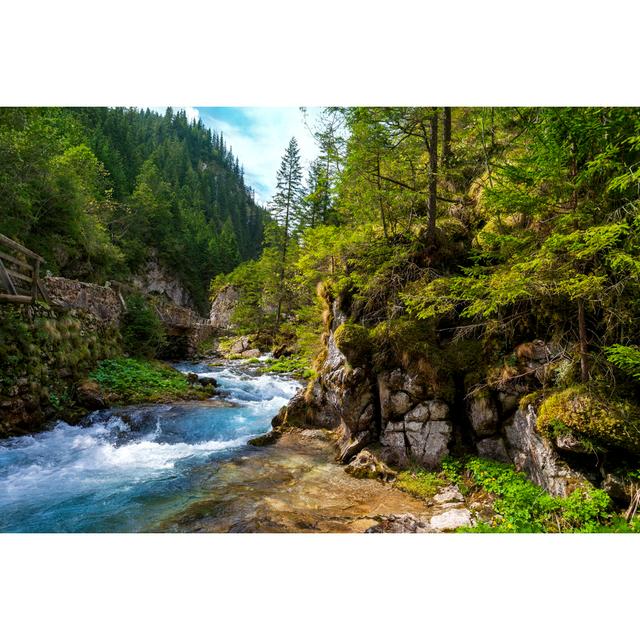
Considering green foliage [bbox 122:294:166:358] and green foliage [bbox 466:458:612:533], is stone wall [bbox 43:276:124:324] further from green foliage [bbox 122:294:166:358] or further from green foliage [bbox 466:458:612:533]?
green foliage [bbox 466:458:612:533]

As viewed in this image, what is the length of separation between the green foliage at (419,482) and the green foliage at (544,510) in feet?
2.52

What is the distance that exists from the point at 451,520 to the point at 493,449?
1280 mm

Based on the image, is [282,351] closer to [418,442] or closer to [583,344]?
[418,442]

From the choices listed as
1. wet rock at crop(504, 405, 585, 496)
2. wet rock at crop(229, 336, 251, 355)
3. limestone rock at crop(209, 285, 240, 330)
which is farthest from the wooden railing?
limestone rock at crop(209, 285, 240, 330)

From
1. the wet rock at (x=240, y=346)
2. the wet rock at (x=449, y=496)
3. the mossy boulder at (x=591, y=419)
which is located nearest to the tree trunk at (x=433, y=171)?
the mossy boulder at (x=591, y=419)

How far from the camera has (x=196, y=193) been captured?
52812mm

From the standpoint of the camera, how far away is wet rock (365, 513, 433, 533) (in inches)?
140

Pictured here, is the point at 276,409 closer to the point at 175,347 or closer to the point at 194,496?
the point at 194,496

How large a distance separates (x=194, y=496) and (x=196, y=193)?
55.7m

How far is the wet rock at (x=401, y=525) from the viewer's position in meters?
3.56

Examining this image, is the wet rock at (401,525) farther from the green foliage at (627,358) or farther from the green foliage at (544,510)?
the green foliage at (627,358)

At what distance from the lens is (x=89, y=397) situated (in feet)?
26.6

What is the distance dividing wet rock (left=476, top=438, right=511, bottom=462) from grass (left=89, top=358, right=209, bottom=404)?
314 inches
